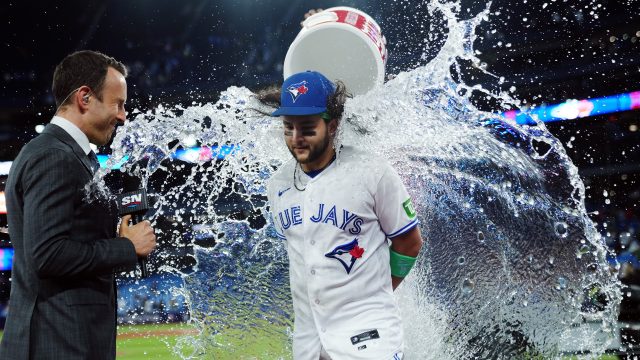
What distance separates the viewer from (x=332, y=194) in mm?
2557

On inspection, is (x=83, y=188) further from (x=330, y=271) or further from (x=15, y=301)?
(x=330, y=271)

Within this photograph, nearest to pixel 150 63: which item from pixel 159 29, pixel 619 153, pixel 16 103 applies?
pixel 159 29

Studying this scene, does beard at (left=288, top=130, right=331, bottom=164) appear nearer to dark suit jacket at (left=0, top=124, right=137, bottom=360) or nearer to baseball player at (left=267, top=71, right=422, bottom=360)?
baseball player at (left=267, top=71, right=422, bottom=360)

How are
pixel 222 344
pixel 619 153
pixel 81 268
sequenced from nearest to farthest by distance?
1. pixel 81 268
2. pixel 222 344
3. pixel 619 153

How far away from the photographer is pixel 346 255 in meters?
2.50

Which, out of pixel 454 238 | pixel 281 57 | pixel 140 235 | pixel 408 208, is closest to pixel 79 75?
pixel 140 235

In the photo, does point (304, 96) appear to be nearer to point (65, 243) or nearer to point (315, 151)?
point (315, 151)

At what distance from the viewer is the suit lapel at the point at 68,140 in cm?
226

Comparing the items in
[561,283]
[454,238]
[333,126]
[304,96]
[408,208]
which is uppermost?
[304,96]

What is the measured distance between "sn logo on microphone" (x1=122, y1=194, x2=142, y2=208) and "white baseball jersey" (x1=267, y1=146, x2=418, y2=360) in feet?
2.03

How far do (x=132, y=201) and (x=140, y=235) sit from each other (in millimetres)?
129

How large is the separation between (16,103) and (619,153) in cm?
1900

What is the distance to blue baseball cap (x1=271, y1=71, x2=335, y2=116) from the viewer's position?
2555 mm

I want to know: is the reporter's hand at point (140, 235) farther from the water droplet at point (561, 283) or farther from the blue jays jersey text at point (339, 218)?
the water droplet at point (561, 283)
